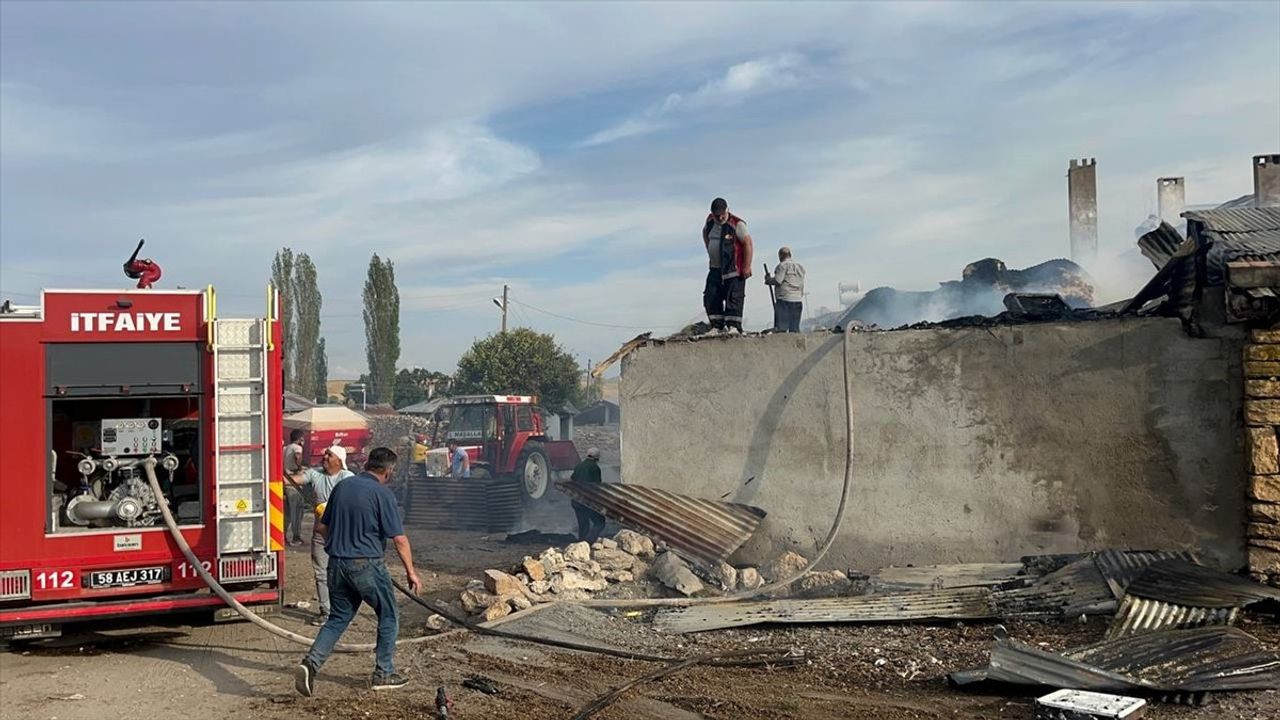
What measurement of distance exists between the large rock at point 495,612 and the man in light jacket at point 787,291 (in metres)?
5.88

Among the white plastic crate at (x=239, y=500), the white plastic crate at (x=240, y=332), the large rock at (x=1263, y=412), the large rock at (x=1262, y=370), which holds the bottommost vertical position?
the white plastic crate at (x=239, y=500)

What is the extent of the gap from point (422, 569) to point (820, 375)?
5.81m

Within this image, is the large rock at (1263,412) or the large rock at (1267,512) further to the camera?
the large rock at (1267,512)

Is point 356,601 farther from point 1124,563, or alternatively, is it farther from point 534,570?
point 1124,563

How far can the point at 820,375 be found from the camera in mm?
10922

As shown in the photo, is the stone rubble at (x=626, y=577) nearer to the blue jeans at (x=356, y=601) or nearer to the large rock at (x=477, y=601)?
the large rock at (x=477, y=601)

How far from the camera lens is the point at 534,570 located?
1005cm

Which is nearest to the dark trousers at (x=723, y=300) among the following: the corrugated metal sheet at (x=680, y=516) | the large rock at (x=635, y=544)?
the corrugated metal sheet at (x=680, y=516)

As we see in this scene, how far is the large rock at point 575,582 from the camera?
9.95 m

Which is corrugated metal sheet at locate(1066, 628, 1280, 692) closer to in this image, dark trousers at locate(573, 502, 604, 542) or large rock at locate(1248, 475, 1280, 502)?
large rock at locate(1248, 475, 1280, 502)

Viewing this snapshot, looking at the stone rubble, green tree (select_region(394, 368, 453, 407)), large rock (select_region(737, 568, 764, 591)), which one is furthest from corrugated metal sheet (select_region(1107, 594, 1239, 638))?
green tree (select_region(394, 368, 453, 407))

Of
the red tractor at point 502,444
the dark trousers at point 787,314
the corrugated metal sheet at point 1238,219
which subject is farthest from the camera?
the red tractor at point 502,444

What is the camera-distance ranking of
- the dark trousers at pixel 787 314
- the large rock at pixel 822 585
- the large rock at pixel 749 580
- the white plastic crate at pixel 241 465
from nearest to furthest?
1. the white plastic crate at pixel 241 465
2. the large rock at pixel 822 585
3. the large rock at pixel 749 580
4. the dark trousers at pixel 787 314

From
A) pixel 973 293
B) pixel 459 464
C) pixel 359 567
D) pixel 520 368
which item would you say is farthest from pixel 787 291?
pixel 520 368
